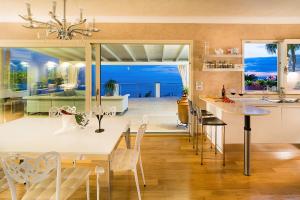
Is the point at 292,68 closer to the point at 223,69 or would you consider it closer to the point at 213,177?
the point at 223,69

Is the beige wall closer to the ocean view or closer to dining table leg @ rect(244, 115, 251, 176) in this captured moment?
dining table leg @ rect(244, 115, 251, 176)

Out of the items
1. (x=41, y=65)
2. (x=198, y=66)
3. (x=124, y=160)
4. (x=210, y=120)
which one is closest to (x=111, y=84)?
(x=41, y=65)

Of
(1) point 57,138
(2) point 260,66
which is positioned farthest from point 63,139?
(2) point 260,66

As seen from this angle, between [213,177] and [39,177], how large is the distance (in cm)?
230

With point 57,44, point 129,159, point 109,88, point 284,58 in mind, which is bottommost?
point 129,159

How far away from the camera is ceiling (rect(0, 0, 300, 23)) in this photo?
438cm

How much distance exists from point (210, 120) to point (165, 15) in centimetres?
262

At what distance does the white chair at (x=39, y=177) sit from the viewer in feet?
5.15

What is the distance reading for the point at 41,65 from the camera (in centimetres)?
590

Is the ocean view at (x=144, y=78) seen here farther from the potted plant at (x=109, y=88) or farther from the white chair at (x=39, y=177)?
the white chair at (x=39, y=177)

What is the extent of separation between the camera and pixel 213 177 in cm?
323

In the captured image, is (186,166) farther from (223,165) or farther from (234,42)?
(234,42)

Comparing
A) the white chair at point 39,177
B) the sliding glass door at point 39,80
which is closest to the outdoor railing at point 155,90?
the sliding glass door at point 39,80

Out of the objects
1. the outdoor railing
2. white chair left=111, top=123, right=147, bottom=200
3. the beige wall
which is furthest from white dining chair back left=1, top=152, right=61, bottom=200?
the outdoor railing
